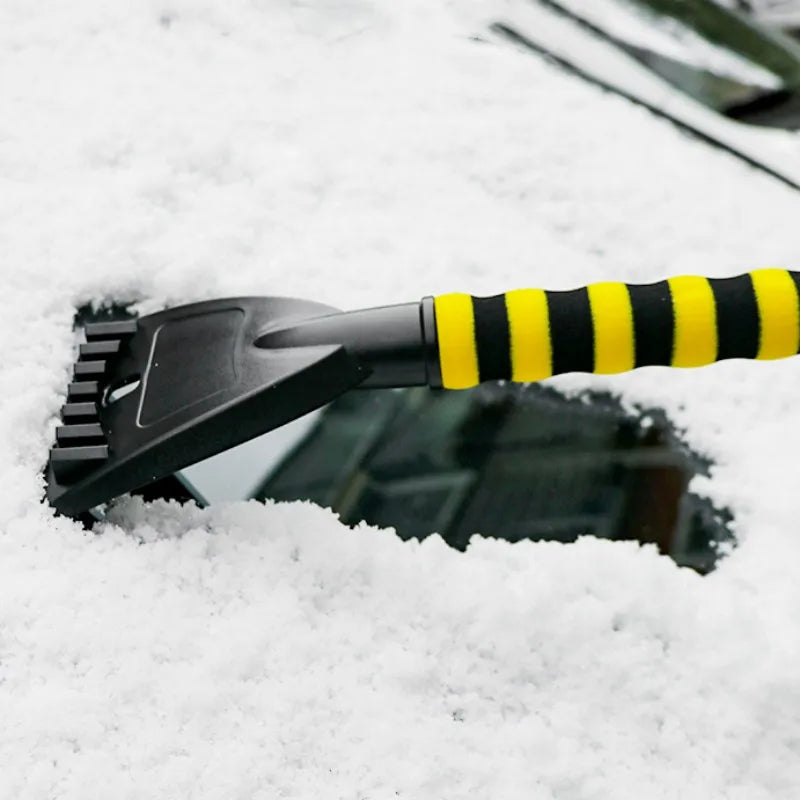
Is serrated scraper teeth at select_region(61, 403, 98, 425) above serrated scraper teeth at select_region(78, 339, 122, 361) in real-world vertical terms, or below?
below

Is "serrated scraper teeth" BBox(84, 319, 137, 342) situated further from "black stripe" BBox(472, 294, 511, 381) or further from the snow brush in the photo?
"black stripe" BBox(472, 294, 511, 381)

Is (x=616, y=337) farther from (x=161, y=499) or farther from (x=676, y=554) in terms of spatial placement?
(x=161, y=499)

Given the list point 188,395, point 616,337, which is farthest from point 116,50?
point 616,337

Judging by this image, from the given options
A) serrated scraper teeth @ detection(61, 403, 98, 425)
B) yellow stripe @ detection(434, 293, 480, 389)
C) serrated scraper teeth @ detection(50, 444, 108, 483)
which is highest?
yellow stripe @ detection(434, 293, 480, 389)

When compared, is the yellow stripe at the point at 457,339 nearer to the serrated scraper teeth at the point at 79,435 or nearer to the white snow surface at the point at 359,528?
the white snow surface at the point at 359,528

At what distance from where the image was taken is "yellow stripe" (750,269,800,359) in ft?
1.90

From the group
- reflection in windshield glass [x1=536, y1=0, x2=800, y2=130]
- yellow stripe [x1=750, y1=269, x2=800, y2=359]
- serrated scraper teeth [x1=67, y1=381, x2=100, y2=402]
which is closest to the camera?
yellow stripe [x1=750, y1=269, x2=800, y2=359]

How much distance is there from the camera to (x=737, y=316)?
0.58 meters

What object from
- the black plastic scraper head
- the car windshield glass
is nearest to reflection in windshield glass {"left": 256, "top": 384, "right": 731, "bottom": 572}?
the car windshield glass

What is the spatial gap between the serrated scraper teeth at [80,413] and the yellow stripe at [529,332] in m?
0.31

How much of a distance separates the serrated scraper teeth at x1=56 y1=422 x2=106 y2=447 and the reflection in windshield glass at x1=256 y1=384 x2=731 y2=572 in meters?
0.13

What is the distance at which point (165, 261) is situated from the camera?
834 millimetres

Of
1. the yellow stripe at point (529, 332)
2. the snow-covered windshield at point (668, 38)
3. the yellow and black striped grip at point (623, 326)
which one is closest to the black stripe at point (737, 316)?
the yellow and black striped grip at point (623, 326)

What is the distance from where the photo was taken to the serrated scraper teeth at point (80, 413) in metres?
0.67
